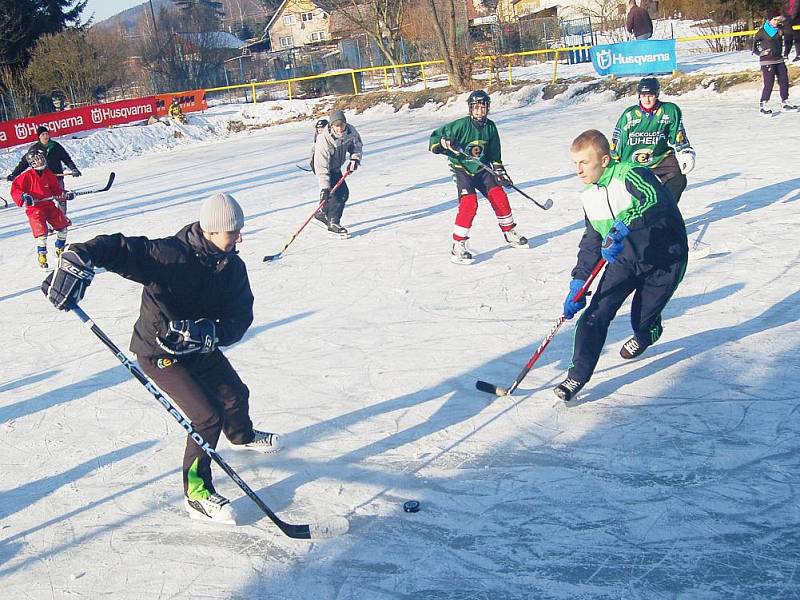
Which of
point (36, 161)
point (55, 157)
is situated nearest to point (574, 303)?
point (36, 161)

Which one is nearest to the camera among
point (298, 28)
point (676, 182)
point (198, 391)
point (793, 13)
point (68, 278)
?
point (68, 278)

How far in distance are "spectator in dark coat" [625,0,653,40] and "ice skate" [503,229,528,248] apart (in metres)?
11.4

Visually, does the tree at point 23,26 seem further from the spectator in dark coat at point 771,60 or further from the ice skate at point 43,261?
the spectator in dark coat at point 771,60

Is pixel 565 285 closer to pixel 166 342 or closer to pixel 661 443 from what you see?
pixel 661 443

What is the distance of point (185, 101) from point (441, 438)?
21.6 meters

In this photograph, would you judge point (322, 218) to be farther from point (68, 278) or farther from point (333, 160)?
point (68, 278)

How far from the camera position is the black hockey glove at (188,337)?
10.5 feet

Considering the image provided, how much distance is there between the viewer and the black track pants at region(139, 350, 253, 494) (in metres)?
3.35

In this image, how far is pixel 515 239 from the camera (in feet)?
23.4

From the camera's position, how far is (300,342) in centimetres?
554

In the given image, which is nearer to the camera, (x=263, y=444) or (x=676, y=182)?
(x=263, y=444)

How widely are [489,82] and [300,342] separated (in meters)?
16.4

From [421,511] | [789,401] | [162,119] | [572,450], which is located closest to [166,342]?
[421,511]

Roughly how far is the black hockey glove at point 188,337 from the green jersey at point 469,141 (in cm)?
393
